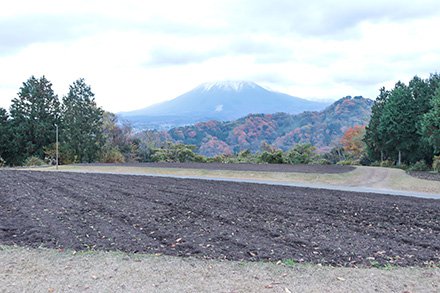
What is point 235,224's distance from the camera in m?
7.68

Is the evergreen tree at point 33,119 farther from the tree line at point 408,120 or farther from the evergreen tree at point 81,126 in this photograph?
the tree line at point 408,120

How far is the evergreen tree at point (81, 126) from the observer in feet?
107

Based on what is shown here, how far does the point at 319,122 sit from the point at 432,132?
36133mm

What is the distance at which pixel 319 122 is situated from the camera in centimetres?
5731

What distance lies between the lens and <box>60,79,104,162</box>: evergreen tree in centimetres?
3272

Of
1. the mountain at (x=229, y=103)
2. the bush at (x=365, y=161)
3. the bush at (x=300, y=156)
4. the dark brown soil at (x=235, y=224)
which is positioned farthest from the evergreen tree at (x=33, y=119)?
the mountain at (x=229, y=103)

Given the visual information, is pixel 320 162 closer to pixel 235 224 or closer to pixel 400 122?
pixel 400 122

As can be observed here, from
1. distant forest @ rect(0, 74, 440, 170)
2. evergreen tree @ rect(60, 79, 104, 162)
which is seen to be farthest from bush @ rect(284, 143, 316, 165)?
evergreen tree @ rect(60, 79, 104, 162)

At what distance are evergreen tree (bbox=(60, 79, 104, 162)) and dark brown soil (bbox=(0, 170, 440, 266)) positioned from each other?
2082 centimetres

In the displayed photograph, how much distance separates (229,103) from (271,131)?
267 feet

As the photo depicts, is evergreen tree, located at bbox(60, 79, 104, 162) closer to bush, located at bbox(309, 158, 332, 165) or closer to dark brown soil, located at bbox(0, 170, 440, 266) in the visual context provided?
bush, located at bbox(309, 158, 332, 165)

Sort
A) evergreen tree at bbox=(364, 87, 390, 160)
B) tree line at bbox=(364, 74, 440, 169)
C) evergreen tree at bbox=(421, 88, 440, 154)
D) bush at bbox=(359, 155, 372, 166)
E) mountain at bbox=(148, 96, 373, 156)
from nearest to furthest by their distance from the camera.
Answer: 1. evergreen tree at bbox=(421, 88, 440, 154)
2. tree line at bbox=(364, 74, 440, 169)
3. evergreen tree at bbox=(364, 87, 390, 160)
4. bush at bbox=(359, 155, 372, 166)
5. mountain at bbox=(148, 96, 373, 156)

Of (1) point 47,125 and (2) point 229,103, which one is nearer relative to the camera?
(1) point 47,125

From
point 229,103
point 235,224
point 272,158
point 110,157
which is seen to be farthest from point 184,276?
point 229,103
